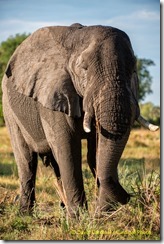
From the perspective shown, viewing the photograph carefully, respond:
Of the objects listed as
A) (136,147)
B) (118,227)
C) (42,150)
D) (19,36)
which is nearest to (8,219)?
(42,150)

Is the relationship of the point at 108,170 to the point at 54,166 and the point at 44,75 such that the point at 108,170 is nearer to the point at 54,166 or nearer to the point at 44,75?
the point at 44,75

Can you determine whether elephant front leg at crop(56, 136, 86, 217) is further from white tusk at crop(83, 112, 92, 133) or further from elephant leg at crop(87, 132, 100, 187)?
white tusk at crop(83, 112, 92, 133)

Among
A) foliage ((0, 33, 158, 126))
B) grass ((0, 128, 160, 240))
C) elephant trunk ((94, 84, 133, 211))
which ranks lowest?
foliage ((0, 33, 158, 126))

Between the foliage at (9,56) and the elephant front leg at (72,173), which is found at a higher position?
the elephant front leg at (72,173)

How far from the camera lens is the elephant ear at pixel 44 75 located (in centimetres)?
631

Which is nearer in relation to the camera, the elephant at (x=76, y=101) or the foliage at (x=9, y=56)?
the elephant at (x=76, y=101)

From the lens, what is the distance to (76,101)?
6.26 metres

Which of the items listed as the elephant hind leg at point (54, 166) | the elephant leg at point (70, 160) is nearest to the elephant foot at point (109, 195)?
the elephant leg at point (70, 160)

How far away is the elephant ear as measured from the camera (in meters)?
6.31

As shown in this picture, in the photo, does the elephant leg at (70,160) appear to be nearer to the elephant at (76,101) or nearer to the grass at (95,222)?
the elephant at (76,101)

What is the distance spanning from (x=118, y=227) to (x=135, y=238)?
20 centimetres

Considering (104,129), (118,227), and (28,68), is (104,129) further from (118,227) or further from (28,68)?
(28,68)

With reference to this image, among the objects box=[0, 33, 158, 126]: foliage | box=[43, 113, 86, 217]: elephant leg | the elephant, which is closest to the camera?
the elephant

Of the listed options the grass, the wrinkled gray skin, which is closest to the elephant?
the wrinkled gray skin
